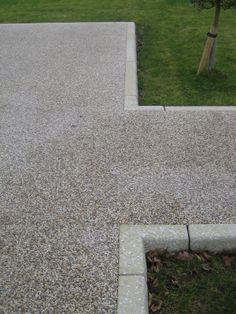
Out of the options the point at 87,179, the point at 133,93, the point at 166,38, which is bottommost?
the point at 166,38

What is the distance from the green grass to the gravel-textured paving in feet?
1.23

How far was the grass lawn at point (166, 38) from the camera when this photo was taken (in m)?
7.24

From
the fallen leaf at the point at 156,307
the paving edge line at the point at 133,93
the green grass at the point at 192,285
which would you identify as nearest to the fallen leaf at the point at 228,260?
the green grass at the point at 192,285

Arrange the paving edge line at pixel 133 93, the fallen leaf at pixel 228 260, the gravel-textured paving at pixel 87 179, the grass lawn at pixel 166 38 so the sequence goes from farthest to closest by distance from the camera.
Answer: the grass lawn at pixel 166 38, the paving edge line at pixel 133 93, the fallen leaf at pixel 228 260, the gravel-textured paving at pixel 87 179

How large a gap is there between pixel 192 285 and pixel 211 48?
4.97 metres

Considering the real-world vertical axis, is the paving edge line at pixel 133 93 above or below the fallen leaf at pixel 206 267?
below

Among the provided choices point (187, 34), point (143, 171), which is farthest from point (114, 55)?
point (143, 171)

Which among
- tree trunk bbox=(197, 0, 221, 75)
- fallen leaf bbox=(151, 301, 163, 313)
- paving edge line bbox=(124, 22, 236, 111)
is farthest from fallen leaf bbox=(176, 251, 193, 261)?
tree trunk bbox=(197, 0, 221, 75)

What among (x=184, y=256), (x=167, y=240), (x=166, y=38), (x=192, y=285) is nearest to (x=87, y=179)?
(x=167, y=240)

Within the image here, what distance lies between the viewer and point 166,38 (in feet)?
33.4

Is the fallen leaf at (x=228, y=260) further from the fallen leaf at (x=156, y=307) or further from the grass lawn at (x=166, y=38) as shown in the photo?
the grass lawn at (x=166, y=38)

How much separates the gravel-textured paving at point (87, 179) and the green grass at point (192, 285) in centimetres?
37

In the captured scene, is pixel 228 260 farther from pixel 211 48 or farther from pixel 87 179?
pixel 211 48

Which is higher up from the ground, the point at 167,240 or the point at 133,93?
the point at 167,240
